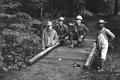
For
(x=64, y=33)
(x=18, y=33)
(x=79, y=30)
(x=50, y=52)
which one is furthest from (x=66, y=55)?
(x=64, y=33)

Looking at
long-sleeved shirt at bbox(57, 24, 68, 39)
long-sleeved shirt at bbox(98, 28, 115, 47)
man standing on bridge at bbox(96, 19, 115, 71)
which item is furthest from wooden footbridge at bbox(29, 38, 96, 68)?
long-sleeved shirt at bbox(98, 28, 115, 47)

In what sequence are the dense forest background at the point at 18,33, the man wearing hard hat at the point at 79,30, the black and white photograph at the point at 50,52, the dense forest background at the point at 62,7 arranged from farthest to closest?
1. the dense forest background at the point at 62,7
2. the man wearing hard hat at the point at 79,30
3. the dense forest background at the point at 18,33
4. the black and white photograph at the point at 50,52

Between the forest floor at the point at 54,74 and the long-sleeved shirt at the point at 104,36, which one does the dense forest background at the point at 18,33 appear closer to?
the forest floor at the point at 54,74

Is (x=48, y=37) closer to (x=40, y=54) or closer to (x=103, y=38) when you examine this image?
(x=40, y=54)

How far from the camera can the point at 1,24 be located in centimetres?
1127

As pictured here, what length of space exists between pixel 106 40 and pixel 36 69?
3030 mm

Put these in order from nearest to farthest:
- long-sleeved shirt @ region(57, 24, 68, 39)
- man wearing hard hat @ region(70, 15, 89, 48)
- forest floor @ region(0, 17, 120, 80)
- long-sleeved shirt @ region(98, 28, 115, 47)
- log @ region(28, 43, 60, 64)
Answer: forest floor @ region(0, 17, 120, 80) < long-sleeved shirt @ region(98, 28, 115, 47) < log @ region(28, 43, 60, 64) < man wearing hard hat @ region(70, 15, 89, 48) < long-sleeved shirt @ region(57, 24, 68, 39)

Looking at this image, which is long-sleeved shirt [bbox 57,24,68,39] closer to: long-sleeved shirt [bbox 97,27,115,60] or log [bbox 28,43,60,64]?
log [bbox 28,43,60,64]

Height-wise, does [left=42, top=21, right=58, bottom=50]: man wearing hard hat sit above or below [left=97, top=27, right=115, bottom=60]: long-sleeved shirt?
below

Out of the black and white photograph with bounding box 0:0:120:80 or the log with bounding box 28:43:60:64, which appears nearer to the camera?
the black and white photograph with bounding box 0:0:120:80

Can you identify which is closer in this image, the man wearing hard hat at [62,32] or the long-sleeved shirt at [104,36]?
the long-sleeved shirt at [104,36]

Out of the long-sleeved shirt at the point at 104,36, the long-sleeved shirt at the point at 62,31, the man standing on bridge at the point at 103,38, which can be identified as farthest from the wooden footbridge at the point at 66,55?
the long-sleeved shirt at the point at 104,36

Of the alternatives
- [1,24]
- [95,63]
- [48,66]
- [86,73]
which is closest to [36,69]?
[48,66]

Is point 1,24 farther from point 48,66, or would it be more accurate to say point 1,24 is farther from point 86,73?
point 86,73
